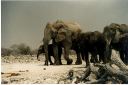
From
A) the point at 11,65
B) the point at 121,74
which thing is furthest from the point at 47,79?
the point at 121,74

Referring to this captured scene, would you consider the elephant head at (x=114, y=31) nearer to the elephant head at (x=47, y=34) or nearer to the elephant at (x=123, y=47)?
the elephant at (x=123, y=47)

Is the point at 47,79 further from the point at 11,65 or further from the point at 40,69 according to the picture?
the point at 11,65

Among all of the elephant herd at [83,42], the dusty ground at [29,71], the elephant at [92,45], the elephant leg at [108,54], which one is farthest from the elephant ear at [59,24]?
the elephant leg at [108,54]

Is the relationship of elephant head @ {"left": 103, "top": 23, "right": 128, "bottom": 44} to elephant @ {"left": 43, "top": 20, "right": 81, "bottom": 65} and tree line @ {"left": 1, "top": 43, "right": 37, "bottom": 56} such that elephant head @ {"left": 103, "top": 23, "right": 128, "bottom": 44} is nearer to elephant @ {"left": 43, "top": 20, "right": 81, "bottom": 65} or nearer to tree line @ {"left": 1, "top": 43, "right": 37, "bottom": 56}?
elephant @ {"left": 43, "top": 20, "right": 81, "bottom": 65}

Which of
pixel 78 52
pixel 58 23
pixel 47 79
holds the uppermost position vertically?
pixel 58 23

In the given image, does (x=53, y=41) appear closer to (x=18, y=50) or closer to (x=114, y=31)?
(x=18, y=50)

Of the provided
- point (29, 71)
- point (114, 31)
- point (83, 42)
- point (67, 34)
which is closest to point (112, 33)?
point (114, 31)

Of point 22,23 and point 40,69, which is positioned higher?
point 22,23
